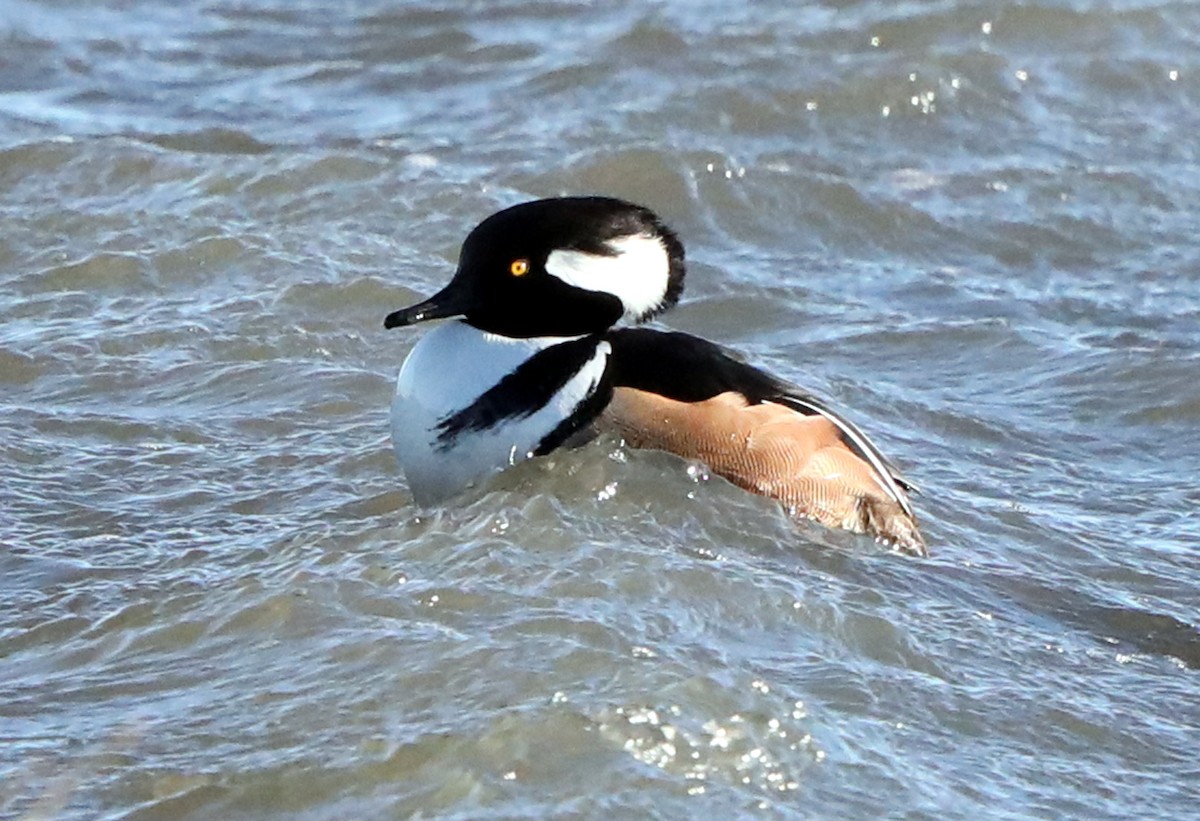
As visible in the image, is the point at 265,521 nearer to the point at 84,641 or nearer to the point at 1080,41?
the point at 84,641

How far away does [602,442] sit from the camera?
18.0 ft

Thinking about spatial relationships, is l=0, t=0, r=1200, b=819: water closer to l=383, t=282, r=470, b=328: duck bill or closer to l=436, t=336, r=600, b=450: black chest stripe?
l=436, t=336, r=600, b=450: black chest stripe

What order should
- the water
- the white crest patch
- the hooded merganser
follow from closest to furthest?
the water
the hooded merganser
the white crest patch

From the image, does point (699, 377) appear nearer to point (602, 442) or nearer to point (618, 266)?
point (602, 442)

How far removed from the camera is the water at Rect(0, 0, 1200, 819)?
169 inches

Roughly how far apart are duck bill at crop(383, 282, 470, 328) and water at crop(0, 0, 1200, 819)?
53 centimetres

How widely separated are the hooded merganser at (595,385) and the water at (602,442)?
0.10m

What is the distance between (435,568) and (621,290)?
107 centimetres

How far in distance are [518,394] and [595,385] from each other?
0.69 feet

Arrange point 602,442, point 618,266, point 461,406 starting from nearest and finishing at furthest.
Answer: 1. point 602,442
2. point 461,406
3. point 618,266

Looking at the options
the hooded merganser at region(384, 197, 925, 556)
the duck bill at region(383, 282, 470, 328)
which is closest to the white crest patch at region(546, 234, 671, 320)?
the hooded merganser at region(384, 197, 925, 556)

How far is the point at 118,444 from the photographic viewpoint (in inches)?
259

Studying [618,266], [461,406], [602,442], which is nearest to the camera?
[602,442]

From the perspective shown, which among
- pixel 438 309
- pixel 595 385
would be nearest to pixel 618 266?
pixel 595 385
